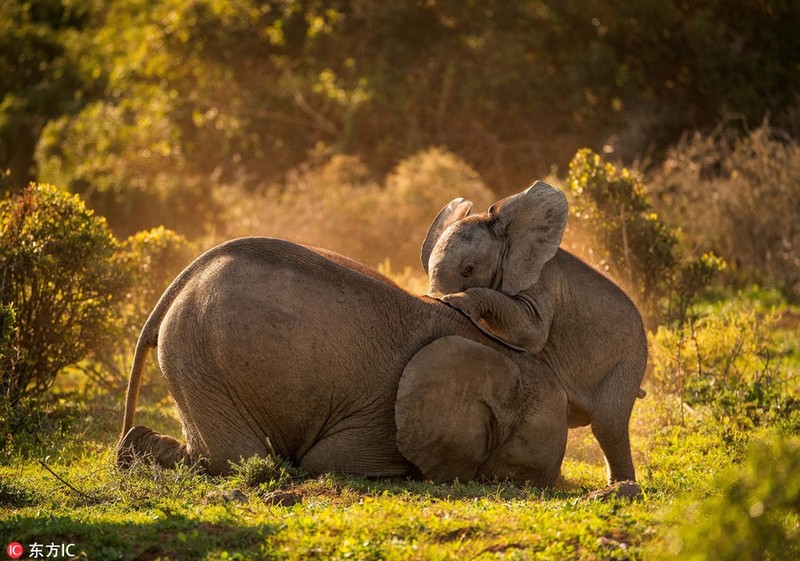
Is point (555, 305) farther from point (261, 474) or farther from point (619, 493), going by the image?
point (261, 474)

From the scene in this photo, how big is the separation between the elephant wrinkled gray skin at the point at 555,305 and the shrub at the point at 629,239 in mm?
4035

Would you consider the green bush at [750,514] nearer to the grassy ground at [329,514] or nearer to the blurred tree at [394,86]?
the grassy ground at [329,514]

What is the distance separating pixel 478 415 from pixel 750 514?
380cm

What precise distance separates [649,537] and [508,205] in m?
Answer: 3.70

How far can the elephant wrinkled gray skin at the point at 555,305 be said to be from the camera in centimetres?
928

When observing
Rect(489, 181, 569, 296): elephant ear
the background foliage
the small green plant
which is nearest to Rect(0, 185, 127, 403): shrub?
the background foliage

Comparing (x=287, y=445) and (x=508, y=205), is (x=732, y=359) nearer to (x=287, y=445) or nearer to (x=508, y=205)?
(x=508, y=205)

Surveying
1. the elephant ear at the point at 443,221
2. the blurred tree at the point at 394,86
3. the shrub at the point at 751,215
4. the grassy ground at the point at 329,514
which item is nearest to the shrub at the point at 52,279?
the grassy ground at the point at 329,514

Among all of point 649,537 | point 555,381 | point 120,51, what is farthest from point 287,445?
point 120,51

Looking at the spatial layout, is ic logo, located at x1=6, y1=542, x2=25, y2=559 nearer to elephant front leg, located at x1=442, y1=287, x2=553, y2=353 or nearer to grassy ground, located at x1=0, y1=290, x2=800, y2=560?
grassy ground, located at x1=0, y1=290, x2=800, y2=560

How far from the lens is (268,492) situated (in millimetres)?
7762

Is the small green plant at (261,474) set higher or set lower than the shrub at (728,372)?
lower

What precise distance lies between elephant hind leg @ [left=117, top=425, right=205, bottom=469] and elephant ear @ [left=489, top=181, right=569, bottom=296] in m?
2.63

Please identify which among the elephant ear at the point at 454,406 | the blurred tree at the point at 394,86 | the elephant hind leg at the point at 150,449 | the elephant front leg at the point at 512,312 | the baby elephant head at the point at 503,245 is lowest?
the elephant hind leg at the point at 150,449
